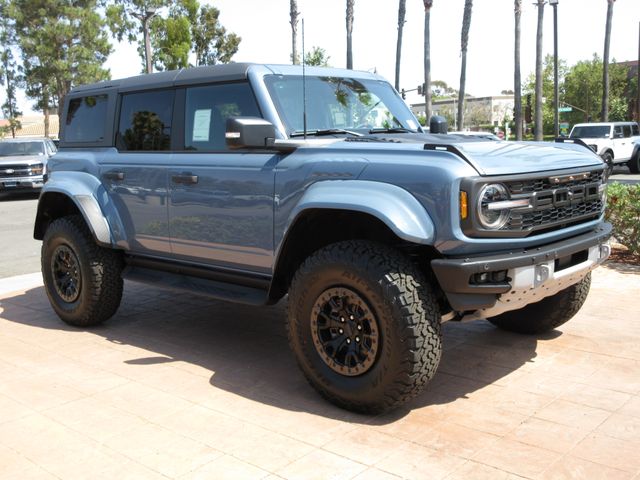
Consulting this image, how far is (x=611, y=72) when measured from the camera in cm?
6350

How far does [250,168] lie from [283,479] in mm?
2029

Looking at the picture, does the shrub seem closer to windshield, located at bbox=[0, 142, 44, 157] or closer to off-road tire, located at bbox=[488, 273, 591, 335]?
off-road tire, located at bbox=[488, 273, 591, 335]

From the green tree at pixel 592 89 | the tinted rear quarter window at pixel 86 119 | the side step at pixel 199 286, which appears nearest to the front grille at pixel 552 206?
the side step at pixel 199 286

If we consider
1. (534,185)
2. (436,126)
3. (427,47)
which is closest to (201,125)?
(436,126)

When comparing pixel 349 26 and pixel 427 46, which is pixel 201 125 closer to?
pixel 427 46

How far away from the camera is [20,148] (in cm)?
2138

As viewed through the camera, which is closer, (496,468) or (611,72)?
(496,468)

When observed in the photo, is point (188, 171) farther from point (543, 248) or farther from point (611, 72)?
point (611, 72)

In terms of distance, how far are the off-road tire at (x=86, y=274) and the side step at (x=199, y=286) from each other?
0.19 meters

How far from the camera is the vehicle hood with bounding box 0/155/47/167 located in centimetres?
2000

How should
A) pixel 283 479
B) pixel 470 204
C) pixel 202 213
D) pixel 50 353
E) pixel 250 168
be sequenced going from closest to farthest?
pixel 283 479 → pixel 470 204 → pixel 250 168 → pixel 202 213 → pixel 50 353

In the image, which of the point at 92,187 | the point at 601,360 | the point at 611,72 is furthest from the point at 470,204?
the point at 611,72

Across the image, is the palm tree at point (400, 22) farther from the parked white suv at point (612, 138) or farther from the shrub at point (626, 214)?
the shrub at point (626, 214)

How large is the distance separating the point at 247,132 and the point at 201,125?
39.4 inches
